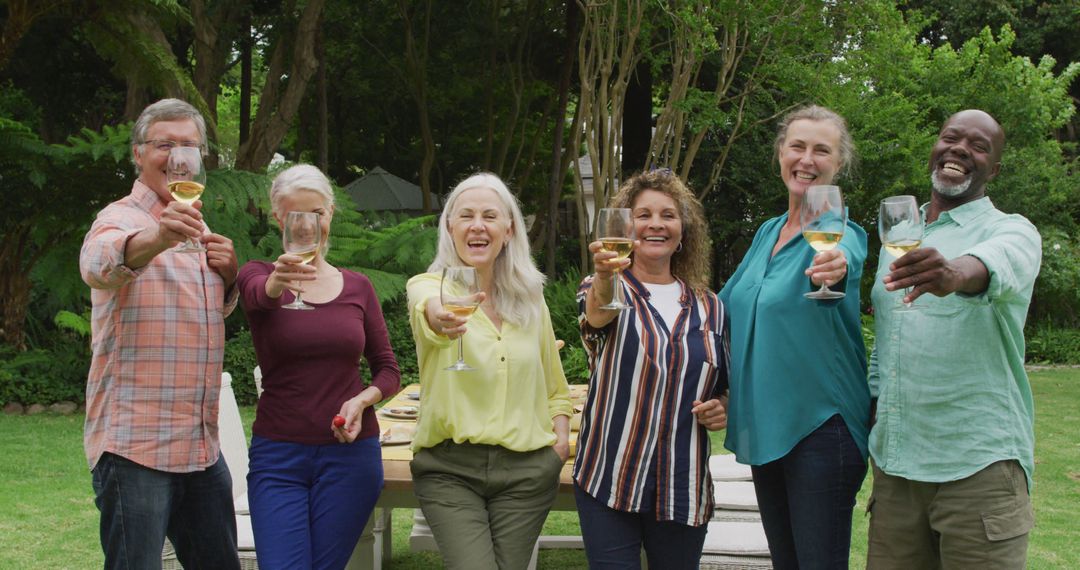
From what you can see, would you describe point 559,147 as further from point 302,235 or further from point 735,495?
point 302,235

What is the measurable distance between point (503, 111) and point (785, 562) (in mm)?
17788

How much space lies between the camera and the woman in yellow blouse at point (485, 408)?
11.4 ft

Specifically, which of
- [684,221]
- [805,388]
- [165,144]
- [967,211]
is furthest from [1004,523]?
[165,144]

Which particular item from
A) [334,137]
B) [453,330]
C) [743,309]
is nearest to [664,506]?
[743,309]

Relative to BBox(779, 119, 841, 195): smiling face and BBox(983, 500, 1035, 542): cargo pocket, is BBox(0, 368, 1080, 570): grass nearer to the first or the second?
BBox(983, 500, 1035, 542): cargo pocket

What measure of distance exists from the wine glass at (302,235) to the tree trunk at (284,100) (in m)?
10.5

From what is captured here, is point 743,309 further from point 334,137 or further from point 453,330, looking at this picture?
point 334,137

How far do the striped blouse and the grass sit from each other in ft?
10.2

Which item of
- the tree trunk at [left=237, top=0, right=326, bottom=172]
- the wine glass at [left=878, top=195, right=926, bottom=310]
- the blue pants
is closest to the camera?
the wine glass at [left=878, top=195, right=926, bottom=310]

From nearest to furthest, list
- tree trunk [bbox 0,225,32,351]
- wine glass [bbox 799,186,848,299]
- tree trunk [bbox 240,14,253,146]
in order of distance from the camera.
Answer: wine glass [bbox 799,186,848,299] < tree trunk [bbox 0,225,32,351] < tree trunk [bbox 240,14,253,146]

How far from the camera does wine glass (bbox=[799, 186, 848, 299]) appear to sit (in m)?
2.98

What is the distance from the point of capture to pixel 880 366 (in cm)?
338

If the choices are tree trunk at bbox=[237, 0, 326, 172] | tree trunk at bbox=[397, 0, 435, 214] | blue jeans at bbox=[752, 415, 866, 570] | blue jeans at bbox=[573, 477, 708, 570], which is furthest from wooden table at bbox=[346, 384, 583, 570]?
tree trunk at bbox=[397, 0, 435, 214]

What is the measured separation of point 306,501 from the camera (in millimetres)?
3619
